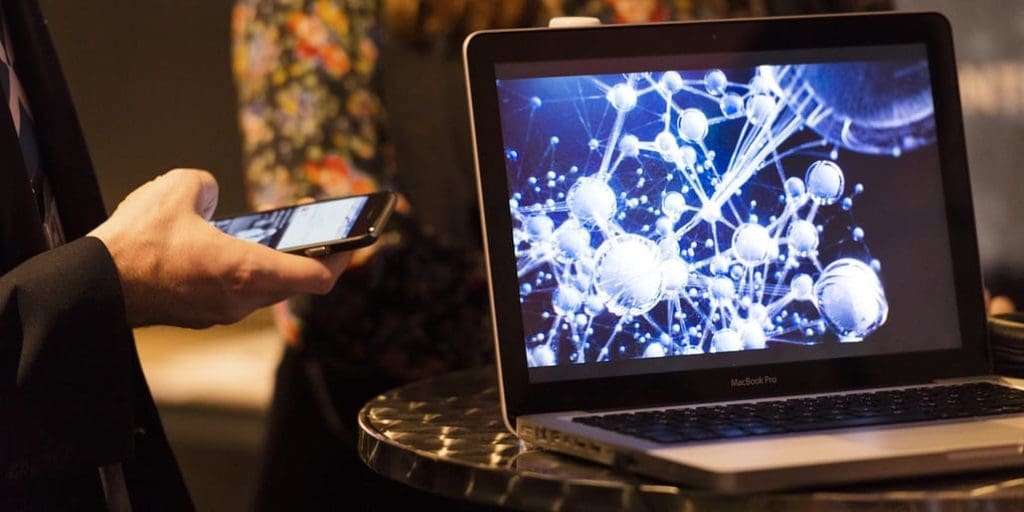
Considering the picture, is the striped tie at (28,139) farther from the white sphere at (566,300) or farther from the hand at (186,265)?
the white sphere at (566,300)

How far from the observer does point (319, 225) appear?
89 centimetres

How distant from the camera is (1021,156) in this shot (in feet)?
5.58

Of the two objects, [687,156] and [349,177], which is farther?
[349,177]

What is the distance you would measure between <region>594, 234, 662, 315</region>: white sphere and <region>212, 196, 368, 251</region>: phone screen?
0.19 metres

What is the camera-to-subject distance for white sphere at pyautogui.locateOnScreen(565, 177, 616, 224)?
0.82 m

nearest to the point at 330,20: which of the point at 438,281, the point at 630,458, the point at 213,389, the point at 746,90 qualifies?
the point at 438,281

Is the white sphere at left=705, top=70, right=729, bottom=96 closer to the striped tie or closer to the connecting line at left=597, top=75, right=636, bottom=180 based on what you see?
the connecting line at left=597, top=75, right=636, bottom=180

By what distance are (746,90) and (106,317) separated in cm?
47

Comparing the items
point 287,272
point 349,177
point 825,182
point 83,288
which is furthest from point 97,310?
point 349,177

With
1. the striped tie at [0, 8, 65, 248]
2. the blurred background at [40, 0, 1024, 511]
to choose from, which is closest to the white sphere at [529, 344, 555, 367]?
the striped tie at [0, 8, 65, 248]

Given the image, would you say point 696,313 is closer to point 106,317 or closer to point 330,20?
point 106,317

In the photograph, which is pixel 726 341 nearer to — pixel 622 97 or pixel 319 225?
pixel 622 97

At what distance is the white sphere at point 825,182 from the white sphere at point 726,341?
0.12 metres

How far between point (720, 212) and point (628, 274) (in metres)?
0.08
